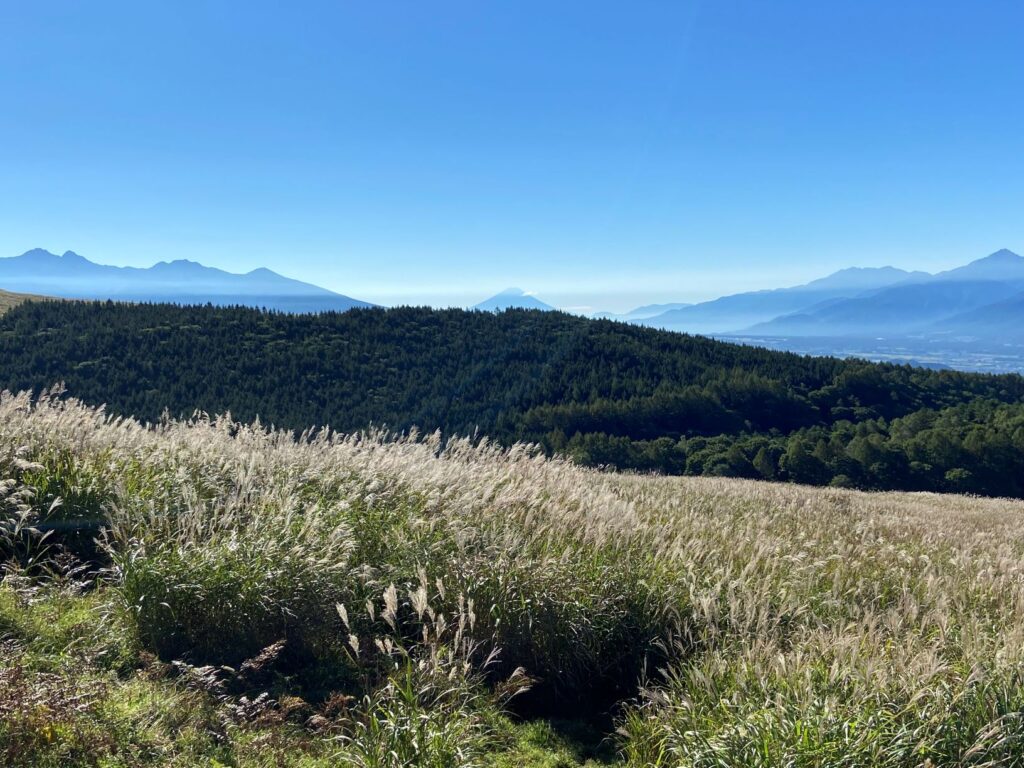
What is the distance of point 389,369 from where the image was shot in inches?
5143

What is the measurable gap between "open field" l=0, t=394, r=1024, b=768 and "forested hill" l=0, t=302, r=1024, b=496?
76850 millimetres

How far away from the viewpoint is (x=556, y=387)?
12475cm

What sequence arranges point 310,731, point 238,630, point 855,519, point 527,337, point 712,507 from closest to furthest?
point 310,731
point 238,630
point 712,507
point 855,519
point 527,337

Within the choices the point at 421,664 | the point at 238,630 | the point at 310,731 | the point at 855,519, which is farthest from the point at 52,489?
the point at 855,519

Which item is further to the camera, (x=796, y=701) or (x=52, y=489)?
(x=52, y=489)

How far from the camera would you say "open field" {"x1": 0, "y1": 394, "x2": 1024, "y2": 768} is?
3.19 meters

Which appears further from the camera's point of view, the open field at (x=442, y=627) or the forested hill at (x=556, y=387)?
the forested hill at (x=556, y=387)

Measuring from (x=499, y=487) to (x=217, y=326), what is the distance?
485 feet

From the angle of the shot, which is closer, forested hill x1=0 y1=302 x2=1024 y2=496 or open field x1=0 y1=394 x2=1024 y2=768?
open field x1=0 y1=394 x2=1024 y2=768

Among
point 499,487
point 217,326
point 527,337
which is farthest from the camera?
point 527,337

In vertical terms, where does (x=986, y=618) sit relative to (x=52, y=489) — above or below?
below

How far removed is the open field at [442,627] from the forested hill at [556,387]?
76850 millimetres

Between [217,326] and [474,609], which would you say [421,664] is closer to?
[474,609]

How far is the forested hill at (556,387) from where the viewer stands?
78688mm
